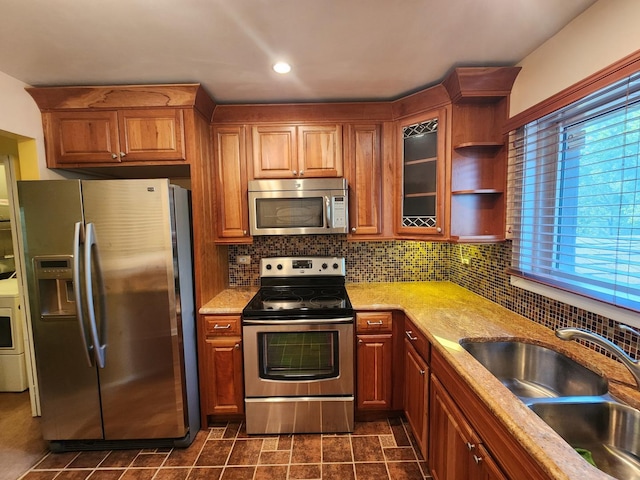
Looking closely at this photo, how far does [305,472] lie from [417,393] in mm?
833

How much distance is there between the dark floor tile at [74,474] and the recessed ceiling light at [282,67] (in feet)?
9.06

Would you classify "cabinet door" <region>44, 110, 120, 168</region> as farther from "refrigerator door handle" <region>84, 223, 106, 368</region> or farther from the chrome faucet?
the chrome faucet

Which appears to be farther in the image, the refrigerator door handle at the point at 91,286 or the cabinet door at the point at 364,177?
the cabinet door at the point at 364,177

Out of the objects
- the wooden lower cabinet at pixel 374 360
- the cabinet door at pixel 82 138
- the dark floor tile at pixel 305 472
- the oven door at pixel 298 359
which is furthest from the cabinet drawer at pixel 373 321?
the cabinet door at pixel 82 138

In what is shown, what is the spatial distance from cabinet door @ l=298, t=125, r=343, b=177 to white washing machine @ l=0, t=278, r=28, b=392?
2748 millimetres

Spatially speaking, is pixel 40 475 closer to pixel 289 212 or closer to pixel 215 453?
pixel 215 453

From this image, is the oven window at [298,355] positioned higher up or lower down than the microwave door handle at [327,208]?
lower down

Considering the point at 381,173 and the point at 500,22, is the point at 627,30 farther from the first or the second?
the point at 381,173

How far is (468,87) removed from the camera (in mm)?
1801

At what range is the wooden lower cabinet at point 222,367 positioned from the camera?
2025mm

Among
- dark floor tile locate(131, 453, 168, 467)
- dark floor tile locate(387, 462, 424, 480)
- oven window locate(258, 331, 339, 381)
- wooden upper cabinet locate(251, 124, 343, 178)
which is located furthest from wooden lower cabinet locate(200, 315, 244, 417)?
wooden upper cabinet locate(251, 124, 343, 178)

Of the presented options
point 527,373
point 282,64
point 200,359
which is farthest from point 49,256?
point 527,373

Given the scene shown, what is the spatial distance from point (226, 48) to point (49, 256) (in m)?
1.63

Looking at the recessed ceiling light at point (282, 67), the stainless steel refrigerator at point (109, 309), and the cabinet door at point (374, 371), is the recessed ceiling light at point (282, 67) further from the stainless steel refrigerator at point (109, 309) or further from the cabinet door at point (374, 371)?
the cabinet door at point (374, 371)
